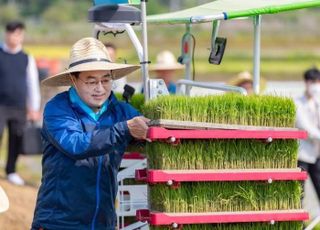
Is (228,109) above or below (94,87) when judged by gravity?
below

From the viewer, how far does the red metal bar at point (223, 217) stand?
5.89 m

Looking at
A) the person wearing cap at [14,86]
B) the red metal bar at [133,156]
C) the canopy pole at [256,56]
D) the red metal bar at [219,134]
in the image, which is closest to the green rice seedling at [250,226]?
the red metal bar at [219,134]

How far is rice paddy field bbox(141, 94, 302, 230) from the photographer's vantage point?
233 inches

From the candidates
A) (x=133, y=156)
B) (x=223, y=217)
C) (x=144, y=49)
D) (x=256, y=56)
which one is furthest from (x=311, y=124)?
(x=223, y=217)

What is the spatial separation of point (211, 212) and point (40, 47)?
4929 centimetres

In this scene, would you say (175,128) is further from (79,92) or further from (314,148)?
(314,148)

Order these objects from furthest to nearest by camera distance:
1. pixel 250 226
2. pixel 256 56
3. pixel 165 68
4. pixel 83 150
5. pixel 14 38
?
1. pixel 14 38
2. pixel 165 68
3. pixel 256 56
4. pixel 250 226
5. pixel 83 150

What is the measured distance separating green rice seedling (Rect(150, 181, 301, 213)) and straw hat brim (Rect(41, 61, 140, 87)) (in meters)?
0.70

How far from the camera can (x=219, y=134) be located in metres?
5.93

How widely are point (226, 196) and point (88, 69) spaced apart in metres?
1.03

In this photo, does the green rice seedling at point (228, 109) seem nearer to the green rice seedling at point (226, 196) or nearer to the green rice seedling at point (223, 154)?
the green rice seedling at point (223, 154)

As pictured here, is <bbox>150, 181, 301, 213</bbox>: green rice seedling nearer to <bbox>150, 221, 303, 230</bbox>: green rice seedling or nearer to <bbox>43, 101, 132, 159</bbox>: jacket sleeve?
<bbox>150, 221, 303, 230</bbox>: green rice seedling

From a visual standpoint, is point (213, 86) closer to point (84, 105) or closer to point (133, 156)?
point (133, 156)

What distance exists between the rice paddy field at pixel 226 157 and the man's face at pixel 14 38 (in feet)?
26.2
